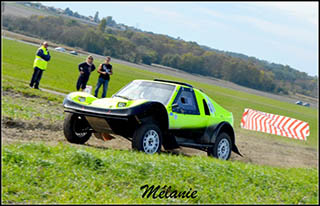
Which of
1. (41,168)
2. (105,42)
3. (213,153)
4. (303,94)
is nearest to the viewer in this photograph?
(41,168)

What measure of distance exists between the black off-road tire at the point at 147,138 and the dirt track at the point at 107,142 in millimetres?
1596

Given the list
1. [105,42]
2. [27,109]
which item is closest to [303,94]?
[105,42]

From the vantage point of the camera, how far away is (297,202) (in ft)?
30.0

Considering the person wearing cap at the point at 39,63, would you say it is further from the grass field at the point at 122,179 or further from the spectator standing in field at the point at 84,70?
the grass field at the point at 122,179

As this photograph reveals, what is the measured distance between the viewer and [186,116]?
11.9 metres

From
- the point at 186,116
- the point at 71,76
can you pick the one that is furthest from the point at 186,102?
the point at 71,76

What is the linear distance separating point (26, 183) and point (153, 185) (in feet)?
6.23

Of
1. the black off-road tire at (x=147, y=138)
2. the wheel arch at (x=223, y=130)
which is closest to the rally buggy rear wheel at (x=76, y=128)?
the black off-road tire at (x=147, y=138)

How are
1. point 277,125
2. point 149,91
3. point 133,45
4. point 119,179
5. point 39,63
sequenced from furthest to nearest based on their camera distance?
point 133,45, point 277,125, point 39,63, point 149,91, point 119,179

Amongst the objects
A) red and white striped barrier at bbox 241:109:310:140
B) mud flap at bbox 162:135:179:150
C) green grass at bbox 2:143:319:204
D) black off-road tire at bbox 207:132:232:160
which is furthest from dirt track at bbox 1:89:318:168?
red and white striped barrier at bbox 241:109:310:140

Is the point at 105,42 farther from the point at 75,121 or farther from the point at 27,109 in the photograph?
the point at 75,121

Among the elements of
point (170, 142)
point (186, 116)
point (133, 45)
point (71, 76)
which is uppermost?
point (133, 45)

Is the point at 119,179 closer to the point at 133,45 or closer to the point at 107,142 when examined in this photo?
the point at 107,142

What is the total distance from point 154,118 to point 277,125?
1602 cm
